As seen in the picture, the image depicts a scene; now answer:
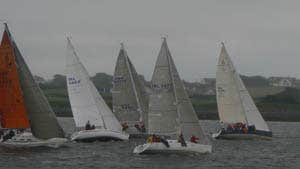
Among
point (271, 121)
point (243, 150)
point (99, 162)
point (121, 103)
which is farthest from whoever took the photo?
point (271, 121)

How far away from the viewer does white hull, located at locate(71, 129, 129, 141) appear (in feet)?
200

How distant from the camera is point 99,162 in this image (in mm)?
47406

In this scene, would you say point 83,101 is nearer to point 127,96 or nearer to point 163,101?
point 127,96

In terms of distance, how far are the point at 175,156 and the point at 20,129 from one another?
12.2 metres

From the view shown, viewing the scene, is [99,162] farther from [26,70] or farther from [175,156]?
[26,70]

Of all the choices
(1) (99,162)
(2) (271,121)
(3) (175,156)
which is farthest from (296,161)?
(2) (271,121)

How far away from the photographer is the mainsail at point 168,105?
50.2m

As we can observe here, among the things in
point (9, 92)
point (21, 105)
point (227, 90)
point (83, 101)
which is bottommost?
point (21, 105)

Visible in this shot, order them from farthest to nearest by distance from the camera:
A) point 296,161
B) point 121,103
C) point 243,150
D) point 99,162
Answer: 1. point 121,103
2. point 243,150
3. point 296,161
4. point 99,162

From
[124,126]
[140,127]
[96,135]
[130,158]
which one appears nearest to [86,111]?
[96,135]

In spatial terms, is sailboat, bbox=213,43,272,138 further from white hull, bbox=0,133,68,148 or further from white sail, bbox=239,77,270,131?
white hull, bbox=0,133,68,148

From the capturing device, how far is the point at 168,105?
50.8 metres

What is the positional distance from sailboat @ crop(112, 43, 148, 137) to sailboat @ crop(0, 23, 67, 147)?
13888 millimetres

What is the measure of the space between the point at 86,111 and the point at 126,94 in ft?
22.4
